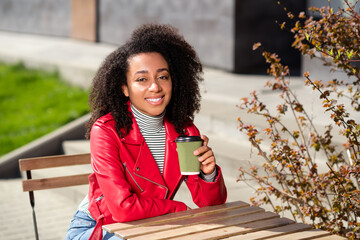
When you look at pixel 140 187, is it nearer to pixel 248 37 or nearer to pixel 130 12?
pixel 248 37

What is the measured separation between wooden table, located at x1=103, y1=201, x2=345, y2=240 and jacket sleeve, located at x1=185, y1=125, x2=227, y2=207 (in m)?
0.16

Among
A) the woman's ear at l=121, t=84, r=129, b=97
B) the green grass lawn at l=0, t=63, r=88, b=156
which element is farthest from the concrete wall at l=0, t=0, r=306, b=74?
the woman's ear at l=121, t=84, r=129, b=97

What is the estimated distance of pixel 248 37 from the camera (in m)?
9.30

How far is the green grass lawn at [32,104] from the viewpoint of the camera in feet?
26.9

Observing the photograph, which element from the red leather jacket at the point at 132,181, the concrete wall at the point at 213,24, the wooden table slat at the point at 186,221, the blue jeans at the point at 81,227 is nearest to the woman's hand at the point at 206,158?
the red leather jacket at the point at 132,181

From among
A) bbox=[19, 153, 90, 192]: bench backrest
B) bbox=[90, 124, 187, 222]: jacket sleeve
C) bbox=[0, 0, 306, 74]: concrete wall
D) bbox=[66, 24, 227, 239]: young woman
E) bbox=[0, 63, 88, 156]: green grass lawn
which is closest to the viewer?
bbox=[90, 124, 187, 222]: jacket sleeve

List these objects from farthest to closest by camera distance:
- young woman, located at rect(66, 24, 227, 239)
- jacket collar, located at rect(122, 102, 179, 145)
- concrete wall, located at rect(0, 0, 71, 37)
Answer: concrete wall, located at rect(0, 0, 71, 37) → jacket collar, located at rect(122, 102, 179, 145) → young woman, located at rect(66, 24, 227, 239)

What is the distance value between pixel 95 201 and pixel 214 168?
653mm

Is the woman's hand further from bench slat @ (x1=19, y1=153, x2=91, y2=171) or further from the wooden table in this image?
bench slat @ (x1=19, y1=153, x2=91, y2=171)

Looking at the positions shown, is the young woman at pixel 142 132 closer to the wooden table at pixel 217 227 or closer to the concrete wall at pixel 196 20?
the wooden table at pixel 217 227

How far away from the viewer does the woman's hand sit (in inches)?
117

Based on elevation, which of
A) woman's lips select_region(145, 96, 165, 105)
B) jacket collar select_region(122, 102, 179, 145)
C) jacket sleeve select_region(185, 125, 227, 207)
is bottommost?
jacket sleeve select_region(185, 125, 227, 207)

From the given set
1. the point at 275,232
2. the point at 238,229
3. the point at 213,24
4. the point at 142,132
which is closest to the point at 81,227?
the point at 142,132

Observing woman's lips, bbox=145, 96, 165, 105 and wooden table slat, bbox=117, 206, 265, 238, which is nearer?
wooden table slat, bbox=117, 206, 265, 238
